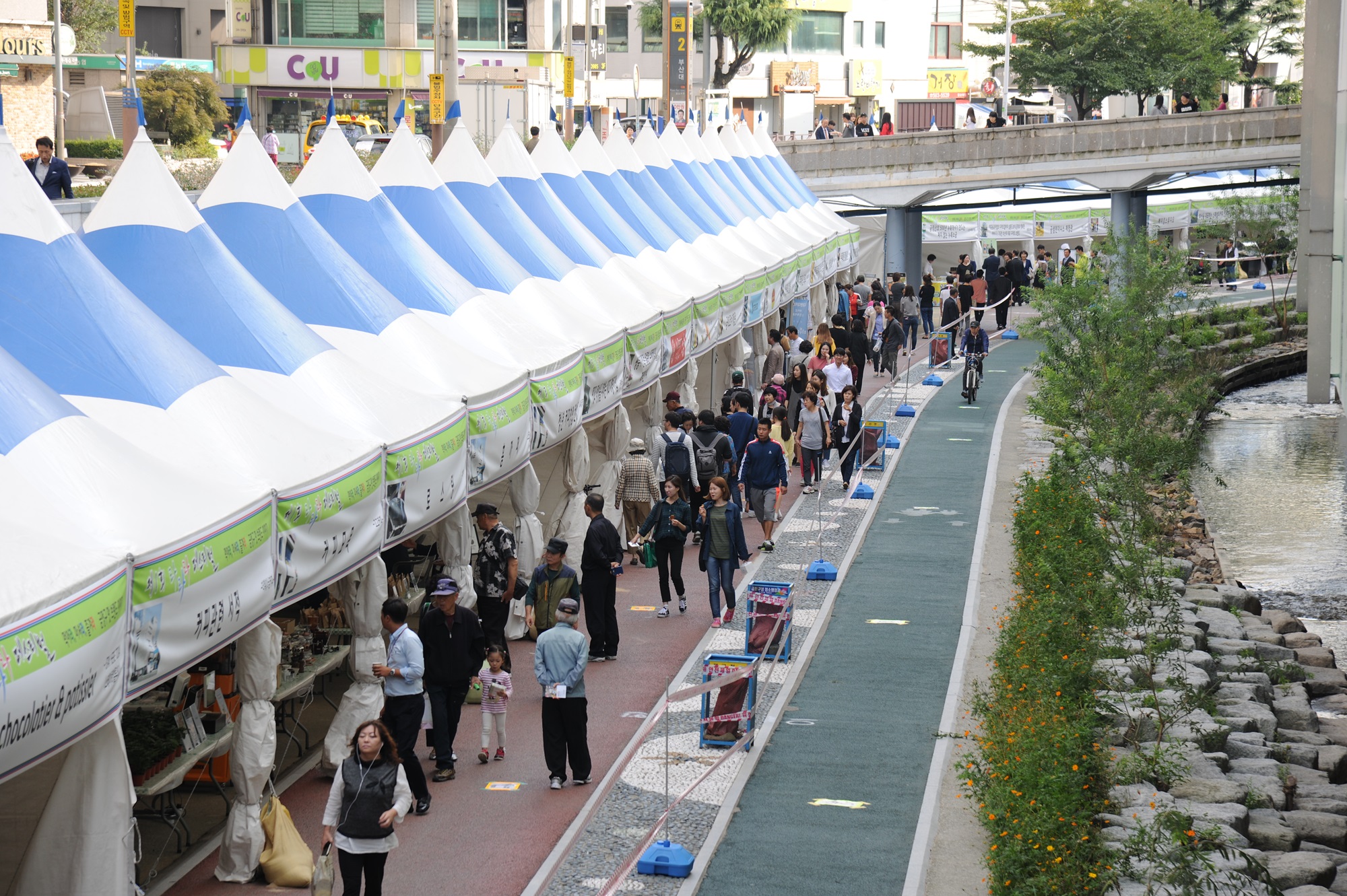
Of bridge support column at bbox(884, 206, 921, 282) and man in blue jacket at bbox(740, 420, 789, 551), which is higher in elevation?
bridge support column at bbox(884, 206, 921, 282)

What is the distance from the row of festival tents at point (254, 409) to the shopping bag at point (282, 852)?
101 millimetres

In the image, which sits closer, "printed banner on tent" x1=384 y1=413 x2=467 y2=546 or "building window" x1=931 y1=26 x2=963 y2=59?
"printed banner on tent" x1=384 y1=413 x2=467 y2=546

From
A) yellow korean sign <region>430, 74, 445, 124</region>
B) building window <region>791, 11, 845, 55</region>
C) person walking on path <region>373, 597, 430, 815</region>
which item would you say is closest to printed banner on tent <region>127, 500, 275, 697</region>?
person walking on path <region>373, 597, 430, 815</region>

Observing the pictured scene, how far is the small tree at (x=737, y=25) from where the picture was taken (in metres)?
75.1

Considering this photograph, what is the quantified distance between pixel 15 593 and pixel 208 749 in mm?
3574

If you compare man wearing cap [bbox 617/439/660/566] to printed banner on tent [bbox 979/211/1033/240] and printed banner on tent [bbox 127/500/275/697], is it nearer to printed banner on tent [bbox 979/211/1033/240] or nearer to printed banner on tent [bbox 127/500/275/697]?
printed banner on tent [bbox 127/500/275/697]

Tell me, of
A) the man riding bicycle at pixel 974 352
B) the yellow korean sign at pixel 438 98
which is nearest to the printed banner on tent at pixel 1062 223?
the man riding bicycle at pixel 974 352

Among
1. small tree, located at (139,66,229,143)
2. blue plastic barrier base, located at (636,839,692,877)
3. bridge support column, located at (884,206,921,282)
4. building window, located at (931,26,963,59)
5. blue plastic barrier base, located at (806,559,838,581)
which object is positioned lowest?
blue plastic barrier base, located at (636,839,692,877)

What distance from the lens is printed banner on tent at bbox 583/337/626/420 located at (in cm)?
1667

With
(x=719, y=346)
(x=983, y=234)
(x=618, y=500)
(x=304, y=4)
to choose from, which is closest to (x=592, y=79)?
(x=304, y=4)

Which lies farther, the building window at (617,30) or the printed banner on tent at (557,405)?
the building window at (617,30)

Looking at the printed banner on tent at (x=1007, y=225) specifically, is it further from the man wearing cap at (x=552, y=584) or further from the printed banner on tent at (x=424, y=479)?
the printed banner on tent at (x=424, y=479)

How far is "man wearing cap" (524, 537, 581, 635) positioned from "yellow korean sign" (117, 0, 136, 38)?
8.21 m

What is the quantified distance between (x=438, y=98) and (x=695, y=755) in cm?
1262
